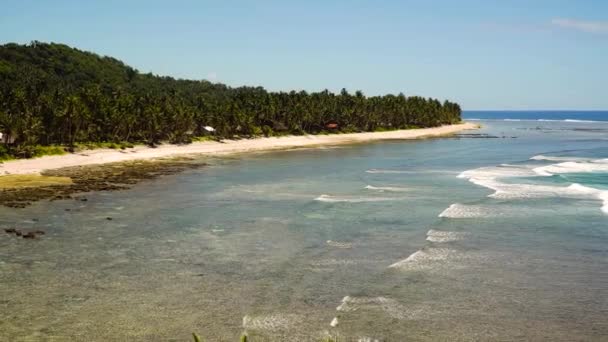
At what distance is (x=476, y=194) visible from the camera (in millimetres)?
43344

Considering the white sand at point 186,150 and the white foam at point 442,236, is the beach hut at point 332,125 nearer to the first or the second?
the white sand at point 186,150

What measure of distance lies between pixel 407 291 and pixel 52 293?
36.4ft

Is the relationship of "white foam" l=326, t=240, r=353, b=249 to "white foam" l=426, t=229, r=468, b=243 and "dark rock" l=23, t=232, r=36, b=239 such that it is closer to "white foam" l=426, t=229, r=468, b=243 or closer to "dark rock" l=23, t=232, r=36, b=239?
"white foam" l=426, t=229, r=468, b=243

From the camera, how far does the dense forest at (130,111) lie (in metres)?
76.9

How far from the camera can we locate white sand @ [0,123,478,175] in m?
62.8

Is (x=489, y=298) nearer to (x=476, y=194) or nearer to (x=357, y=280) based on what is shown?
(x=357, y=280)

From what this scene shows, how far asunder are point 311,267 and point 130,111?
74517 millimetres

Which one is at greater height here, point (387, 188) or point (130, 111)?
point (130, 111)

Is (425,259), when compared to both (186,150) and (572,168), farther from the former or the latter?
(186,150)

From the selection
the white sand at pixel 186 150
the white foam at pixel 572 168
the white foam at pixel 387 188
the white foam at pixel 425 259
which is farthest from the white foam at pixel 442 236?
the white sand at pixel 186 150

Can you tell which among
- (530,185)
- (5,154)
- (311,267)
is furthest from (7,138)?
(311,267)

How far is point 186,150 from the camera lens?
92688 millimetres

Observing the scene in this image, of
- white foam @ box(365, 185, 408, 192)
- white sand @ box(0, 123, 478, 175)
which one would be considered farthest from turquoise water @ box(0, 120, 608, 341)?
white sand @ box(0, 123, 478, 175)

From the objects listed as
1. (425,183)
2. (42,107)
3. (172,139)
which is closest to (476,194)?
(425,183)
